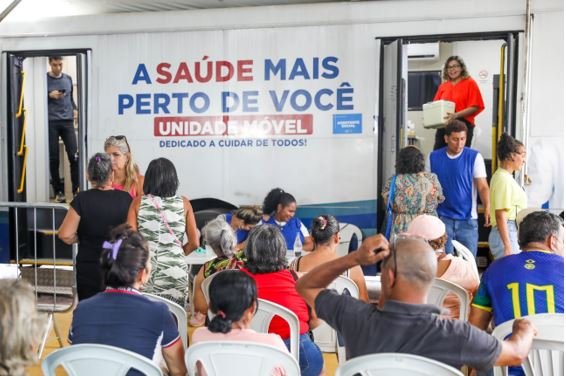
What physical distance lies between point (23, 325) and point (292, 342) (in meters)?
1.21

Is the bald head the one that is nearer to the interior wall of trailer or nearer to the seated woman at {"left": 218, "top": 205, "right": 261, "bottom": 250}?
the seated woman at {"left": 218, "top": 205, "right": 261, "bottom": 250}

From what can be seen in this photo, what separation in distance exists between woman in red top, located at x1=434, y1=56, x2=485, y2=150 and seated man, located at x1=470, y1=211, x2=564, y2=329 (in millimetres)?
4183

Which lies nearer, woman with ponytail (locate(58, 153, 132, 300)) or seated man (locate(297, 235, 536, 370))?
seated man (locate(297, 235, 536, 370))

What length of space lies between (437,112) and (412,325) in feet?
17.3

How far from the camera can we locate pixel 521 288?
7.66 ft

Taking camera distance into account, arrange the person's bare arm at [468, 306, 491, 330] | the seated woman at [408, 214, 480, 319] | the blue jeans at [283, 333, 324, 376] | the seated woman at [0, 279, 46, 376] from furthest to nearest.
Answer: the seated woman at [408, 214, 480, 319] → the blue jeans at [283, 333, 324, 376] → the person's bare arm at [468, 306, 491, 330] → the seated woman at [0, 279, 46, 376]

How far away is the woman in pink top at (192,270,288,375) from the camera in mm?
2080

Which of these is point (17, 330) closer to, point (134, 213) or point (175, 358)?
point (175, 358)

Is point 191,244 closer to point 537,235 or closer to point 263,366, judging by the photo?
point 263,366

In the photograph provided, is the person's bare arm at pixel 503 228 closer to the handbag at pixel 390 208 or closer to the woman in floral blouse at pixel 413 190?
the woman in floral blouse at pixel 413 190

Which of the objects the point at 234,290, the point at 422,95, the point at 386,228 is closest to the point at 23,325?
the point at 234,290

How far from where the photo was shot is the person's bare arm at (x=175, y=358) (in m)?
2.15

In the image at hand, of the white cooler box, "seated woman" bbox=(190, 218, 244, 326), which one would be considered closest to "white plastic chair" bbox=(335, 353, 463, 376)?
"seated woman" bbox=(190, 218, 244, 326)

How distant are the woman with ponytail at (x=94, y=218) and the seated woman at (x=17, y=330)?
5.53ft
